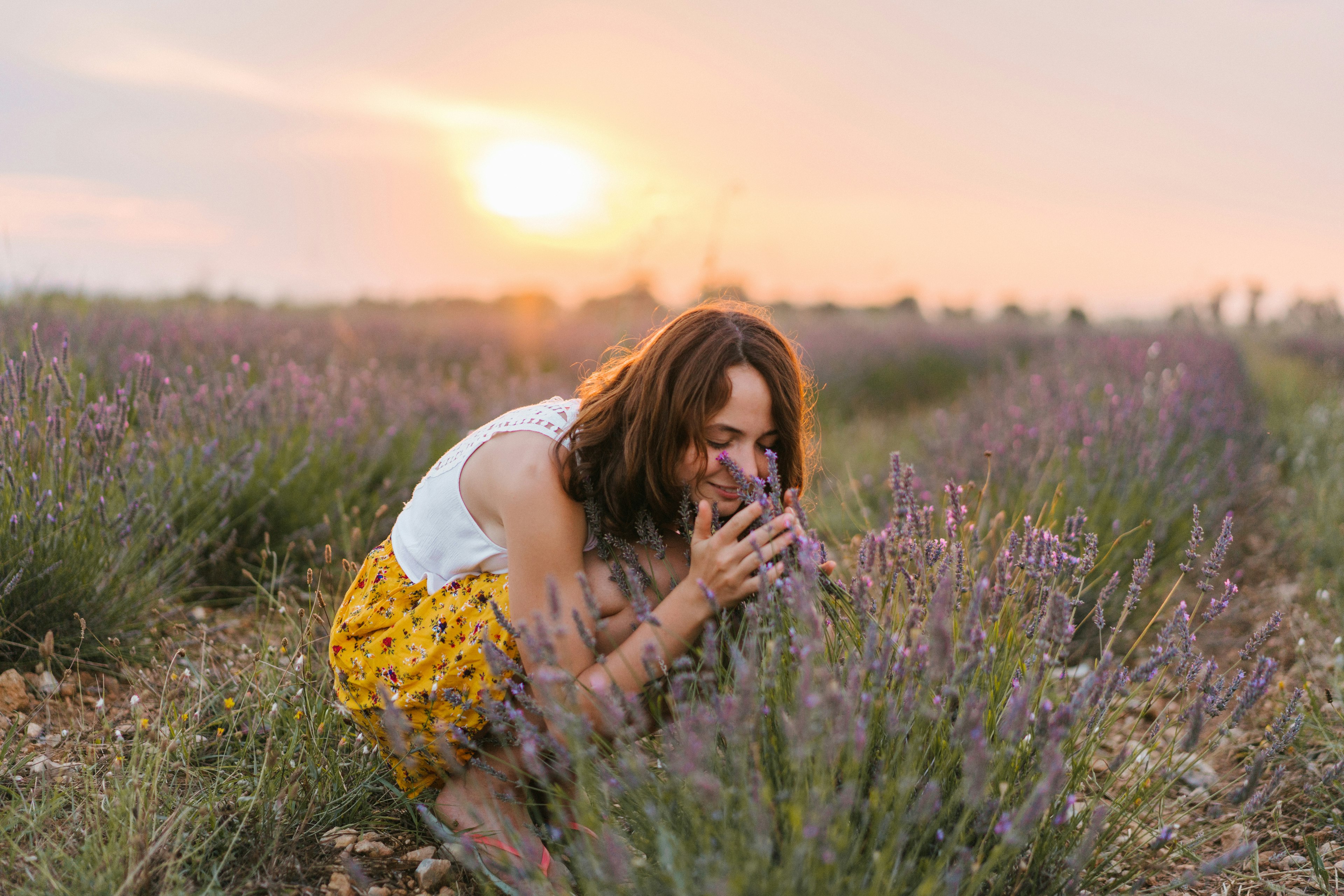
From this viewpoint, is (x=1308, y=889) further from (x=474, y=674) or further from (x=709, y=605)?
(x=474, y=674)

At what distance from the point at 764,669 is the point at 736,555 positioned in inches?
11.0

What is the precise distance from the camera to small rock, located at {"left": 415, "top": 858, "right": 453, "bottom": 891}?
1743mm

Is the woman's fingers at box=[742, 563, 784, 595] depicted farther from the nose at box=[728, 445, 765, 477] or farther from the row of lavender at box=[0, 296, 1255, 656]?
the row of lavender at box=[0, 296, 1255, 656]

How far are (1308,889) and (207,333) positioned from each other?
5.95 m

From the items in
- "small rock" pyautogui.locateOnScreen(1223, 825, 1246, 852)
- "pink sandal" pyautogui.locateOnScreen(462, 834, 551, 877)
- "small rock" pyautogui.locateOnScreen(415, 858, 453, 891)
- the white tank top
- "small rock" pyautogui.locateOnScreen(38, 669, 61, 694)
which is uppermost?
the white tank top

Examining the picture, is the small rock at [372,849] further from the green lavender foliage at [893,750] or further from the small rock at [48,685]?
the small rock at [48,685]

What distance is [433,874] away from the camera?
1.75 meters

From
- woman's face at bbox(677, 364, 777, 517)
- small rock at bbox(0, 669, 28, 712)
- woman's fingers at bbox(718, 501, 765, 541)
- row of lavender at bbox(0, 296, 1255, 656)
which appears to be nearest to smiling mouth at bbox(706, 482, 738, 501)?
woman's face at bbox(677, 364, 777, 517)

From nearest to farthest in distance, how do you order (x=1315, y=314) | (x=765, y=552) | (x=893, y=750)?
(x=893, y=750), (x=765, y=552), (x=1315, y=314)

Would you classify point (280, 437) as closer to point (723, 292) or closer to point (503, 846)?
point (723, 292)

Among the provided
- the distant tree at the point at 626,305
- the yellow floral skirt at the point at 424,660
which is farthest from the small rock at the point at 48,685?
the distant tree at the point at 626,305

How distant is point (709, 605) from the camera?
1728mm

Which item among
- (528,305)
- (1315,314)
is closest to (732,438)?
(528,305)

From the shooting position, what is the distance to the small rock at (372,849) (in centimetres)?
179
